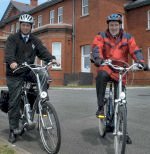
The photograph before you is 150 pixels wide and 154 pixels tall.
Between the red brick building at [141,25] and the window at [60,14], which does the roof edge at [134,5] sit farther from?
the window at [60,14]

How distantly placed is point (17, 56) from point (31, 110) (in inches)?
39.3

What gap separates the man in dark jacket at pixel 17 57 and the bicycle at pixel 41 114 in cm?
13

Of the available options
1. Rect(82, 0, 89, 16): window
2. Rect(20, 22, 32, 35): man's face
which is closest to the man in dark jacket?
Rect(20, 22, 32, 35): man's face

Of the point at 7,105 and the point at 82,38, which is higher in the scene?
the point at 82,38

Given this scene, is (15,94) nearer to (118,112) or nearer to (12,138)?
(12,138)

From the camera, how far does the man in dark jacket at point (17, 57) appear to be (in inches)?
236

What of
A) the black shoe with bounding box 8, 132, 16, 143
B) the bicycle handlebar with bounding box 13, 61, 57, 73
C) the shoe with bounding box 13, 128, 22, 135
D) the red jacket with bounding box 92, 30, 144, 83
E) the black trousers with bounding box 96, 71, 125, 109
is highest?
the red jacket with bounding box 92, 30, 144, 83

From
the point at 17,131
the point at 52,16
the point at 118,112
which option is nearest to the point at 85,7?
the point at 52,16

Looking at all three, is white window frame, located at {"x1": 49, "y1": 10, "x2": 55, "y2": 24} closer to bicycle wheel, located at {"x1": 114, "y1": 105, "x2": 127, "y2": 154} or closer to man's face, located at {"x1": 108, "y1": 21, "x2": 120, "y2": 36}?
man's face, located at {"x1": 108, "y1": 21, "x2": 120, "y2": 36}

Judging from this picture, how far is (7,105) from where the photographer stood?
6.29m

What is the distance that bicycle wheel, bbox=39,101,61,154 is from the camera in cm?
500

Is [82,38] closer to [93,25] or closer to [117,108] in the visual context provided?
[93,25]

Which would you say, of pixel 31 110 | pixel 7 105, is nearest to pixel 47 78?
pixel 31 110

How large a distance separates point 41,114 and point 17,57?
136cm
